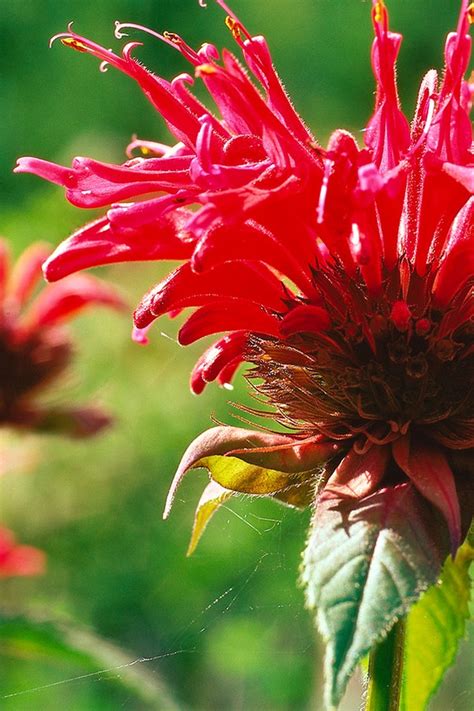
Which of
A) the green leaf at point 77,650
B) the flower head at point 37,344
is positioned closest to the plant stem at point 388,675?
the green leaf at point 77,650

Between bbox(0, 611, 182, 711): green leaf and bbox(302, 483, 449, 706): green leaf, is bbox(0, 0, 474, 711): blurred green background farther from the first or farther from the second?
bbox(302, 483, 449, 706): green leaf

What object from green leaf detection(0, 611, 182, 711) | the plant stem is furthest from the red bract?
green leaf detection(0, 611, 182, 711)

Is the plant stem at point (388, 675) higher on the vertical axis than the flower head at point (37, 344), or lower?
lower

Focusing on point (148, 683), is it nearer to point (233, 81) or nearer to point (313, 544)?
point (313, 544)

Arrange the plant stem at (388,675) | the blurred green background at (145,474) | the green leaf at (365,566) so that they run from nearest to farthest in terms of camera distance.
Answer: the green leaf at (365,566)
the plant stem at (388,675)
the blurred green background at (145,474)

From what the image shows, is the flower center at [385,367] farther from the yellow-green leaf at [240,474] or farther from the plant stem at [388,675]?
the plant stem at [388,675]
